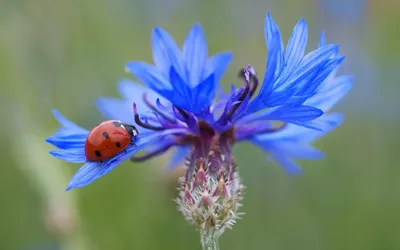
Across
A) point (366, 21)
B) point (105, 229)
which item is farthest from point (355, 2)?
point (105, 229)

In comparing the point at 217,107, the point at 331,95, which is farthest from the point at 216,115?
the point at 331,95

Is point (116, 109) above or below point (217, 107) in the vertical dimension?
above

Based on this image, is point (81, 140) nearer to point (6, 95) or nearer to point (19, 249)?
point (6, 95)

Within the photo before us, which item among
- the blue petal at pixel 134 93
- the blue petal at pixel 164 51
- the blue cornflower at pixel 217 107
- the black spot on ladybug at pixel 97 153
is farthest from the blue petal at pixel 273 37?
the blue petal at pixel 134 93

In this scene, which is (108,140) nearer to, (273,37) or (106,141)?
(106,141)

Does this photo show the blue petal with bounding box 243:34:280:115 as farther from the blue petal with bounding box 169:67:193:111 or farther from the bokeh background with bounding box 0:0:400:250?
the bokeh background with bounding box 0:0:400:250

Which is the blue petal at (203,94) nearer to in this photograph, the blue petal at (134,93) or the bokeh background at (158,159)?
the blue petal at (134,93)
